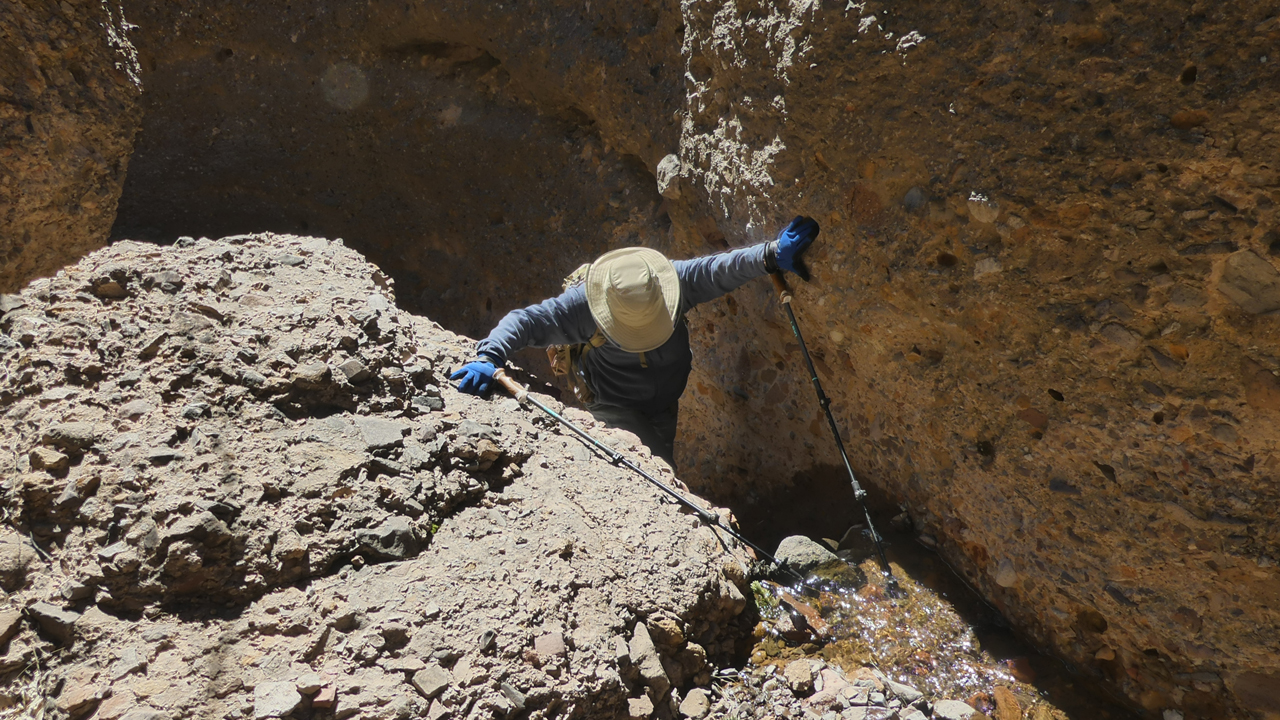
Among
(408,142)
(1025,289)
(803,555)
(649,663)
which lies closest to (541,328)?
(803,555)

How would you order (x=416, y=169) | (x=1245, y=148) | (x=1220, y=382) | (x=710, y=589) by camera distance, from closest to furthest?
(x=1245, y=148), (x=1220, y=382), (x=710, y=589), (x=416, y=169)

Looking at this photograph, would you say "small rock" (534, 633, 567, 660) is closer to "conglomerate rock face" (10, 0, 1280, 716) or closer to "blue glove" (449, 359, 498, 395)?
"blue glove" (449, 359, 498, 395)

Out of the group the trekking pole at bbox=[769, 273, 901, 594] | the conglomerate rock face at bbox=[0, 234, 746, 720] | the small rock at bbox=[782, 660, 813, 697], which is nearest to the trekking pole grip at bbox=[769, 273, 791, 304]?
the trekking pole at bbox=[769, 273, 901, 594]

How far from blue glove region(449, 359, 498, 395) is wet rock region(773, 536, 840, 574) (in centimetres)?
118

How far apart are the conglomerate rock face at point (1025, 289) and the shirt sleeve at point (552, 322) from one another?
2.35 ft

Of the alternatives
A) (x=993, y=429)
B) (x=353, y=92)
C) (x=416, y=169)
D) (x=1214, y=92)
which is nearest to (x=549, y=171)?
(x=416, y=169)

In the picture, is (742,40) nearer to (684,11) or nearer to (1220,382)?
(684,11)

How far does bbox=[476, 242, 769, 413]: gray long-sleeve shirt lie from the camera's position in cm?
301

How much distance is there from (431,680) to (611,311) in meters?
1.73

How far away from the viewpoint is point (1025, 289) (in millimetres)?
2133

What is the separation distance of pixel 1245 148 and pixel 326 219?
532 cm

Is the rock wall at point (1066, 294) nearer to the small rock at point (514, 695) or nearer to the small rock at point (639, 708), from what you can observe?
the small rock at point (639, 708)

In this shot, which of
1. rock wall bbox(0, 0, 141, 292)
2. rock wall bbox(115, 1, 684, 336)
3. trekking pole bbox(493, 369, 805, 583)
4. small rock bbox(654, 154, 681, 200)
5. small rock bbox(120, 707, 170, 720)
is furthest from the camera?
rock wall bbox(115, 1, 684, 336)

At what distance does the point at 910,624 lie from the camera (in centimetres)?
243
